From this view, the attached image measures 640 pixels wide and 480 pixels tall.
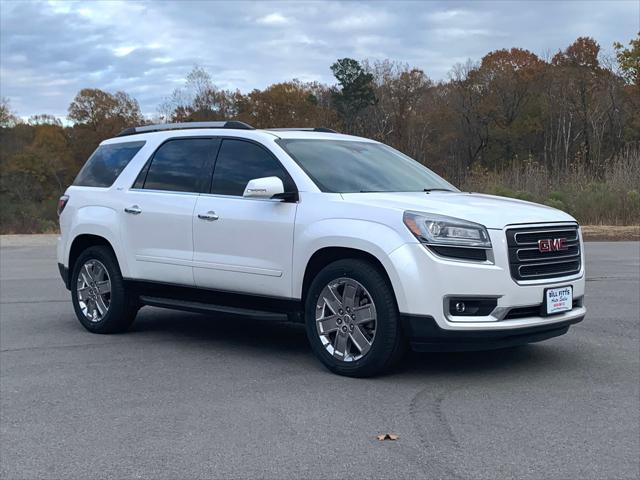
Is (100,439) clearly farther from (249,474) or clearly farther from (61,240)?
(61,240)

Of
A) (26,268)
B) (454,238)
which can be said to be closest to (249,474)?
(454,238)

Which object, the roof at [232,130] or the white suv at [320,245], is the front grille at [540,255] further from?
the roof at [232,130]

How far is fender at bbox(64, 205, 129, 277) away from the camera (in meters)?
7.68

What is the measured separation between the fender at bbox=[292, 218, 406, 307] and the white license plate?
1.09m

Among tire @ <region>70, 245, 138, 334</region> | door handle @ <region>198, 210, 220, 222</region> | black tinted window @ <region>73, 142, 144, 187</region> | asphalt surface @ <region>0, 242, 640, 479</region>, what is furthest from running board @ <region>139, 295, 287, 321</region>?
black tinted window @ <region>73, 142, 144, 187</region>

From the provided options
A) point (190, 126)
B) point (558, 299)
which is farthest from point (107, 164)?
point (558, 299)

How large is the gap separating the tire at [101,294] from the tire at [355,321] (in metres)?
2.36

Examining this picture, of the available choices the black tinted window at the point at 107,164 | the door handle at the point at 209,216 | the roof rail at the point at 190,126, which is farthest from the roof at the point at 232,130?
the door handle at the point at 209,216

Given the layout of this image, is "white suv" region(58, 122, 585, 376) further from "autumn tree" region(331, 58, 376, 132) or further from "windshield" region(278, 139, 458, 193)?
"autumn tree" region(331, 58, 376, 132)

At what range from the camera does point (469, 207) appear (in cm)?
590

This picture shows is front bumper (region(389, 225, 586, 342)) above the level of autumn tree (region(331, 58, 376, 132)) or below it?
below

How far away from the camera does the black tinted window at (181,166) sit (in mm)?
7188

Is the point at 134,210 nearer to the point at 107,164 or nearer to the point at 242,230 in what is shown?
the point at 107,164

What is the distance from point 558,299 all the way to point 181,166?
3.54m
